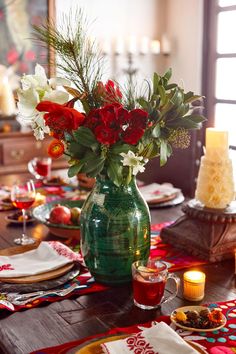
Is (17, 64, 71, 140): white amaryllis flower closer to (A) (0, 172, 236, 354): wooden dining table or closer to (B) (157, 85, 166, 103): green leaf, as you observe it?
(B) (157, 85, 166, 103): green leaf

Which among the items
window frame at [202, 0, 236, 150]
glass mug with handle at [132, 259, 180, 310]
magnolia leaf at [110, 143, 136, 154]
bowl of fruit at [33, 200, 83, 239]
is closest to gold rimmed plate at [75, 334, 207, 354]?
glass mug with handle at [132, 259, 180, 310]

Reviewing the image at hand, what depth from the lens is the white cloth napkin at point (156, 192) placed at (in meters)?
2.08

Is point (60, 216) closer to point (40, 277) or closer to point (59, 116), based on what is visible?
point (40, 277)

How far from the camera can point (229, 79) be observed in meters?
4.44

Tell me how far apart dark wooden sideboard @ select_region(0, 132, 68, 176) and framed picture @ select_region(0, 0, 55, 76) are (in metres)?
0.57

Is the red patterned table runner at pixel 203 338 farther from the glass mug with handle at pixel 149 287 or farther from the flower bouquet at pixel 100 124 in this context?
the flower bouquet at pixel 100 124

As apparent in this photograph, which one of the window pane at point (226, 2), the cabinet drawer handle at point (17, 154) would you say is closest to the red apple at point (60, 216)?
the cabinet drawer handle at point (17, 154)

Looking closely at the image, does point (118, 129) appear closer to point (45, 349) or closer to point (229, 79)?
point (45, 349)

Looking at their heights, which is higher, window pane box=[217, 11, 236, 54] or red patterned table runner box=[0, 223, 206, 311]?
window pane box=[217, 11, 236, 54]

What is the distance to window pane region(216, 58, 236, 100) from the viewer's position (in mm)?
4398

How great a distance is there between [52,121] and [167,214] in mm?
858

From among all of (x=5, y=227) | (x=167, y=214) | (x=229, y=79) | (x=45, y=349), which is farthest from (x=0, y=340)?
(x=229, y=79)

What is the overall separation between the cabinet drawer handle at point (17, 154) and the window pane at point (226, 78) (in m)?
1.73

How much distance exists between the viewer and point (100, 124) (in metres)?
1.22
